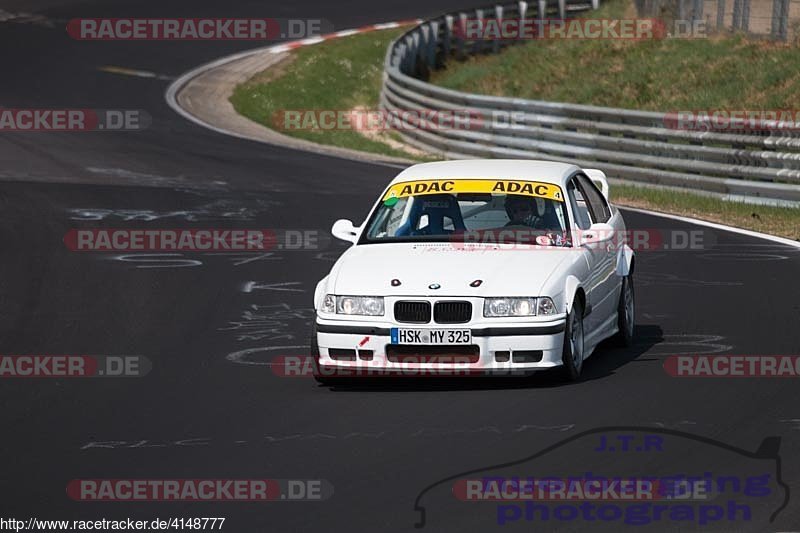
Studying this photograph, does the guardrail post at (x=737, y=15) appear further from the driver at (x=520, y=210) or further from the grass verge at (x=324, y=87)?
the driver at (x=520, y=210)

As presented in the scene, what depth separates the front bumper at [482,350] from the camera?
33.3 feet

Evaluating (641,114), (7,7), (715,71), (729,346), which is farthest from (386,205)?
(7,7)

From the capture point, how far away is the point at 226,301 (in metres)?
14.0

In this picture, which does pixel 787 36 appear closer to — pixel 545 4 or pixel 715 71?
pixel 715 71

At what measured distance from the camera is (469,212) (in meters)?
11.7

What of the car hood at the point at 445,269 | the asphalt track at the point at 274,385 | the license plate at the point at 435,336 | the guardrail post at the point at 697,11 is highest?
the guardrail post at the point at 697,11

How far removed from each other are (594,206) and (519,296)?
7.68 ft

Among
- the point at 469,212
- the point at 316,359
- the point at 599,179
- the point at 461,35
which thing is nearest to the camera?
the point at 316,359

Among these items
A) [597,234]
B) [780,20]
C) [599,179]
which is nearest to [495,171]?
[597,234]

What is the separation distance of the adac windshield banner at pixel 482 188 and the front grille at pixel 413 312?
1601 mm

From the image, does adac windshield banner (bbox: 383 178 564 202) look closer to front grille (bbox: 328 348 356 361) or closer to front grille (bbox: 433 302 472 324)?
front grille (bbox: 433 302 472 324)

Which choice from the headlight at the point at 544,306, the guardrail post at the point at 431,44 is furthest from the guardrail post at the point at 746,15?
the headlight at the point at 544,306

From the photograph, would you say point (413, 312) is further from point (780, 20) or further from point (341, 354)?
point (780, 20)

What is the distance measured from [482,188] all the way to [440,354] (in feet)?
6.08
